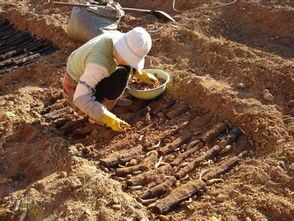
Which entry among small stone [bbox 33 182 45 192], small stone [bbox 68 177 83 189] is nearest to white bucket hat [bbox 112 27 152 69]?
small stone [bbox 68 177 83 189]

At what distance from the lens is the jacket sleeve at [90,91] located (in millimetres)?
4180

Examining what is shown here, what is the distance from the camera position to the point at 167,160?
166 inches

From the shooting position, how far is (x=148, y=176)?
3.98 metres

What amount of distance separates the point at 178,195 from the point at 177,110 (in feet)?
4.02

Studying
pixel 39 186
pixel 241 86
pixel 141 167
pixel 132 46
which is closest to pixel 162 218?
pixel 141 167

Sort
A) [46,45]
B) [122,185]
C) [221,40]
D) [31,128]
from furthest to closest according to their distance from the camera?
1. [46,45]
2. [221,40]
3. [31,128]
4. [122,185]

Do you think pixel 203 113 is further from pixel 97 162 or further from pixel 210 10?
pixel 210 10

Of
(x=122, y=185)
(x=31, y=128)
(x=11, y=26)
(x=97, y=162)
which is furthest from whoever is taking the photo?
(x=11, y=26)

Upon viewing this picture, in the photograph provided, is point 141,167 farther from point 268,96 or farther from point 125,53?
point 268,96

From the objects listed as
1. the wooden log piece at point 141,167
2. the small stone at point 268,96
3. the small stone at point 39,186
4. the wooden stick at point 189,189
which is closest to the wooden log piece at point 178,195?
the wooden stick at point 189,189

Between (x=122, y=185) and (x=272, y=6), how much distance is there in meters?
3.77

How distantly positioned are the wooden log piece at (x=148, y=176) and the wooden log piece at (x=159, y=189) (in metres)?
0.10

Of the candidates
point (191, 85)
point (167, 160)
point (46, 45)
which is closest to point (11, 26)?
point (46, 45)

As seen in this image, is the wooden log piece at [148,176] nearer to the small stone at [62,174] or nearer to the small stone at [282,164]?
the small stone at [62,174]
